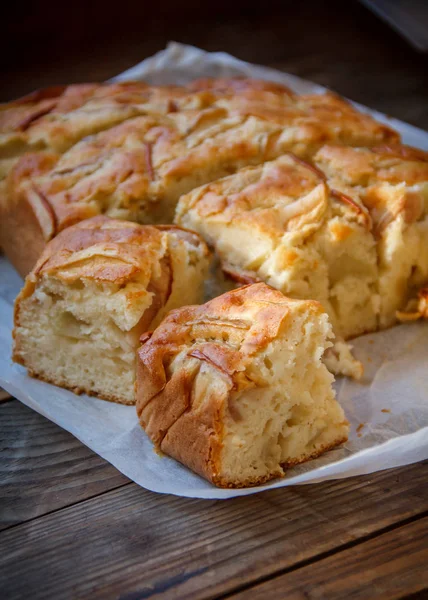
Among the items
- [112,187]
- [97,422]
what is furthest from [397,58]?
[97,422]

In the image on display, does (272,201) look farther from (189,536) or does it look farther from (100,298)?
(189,536)

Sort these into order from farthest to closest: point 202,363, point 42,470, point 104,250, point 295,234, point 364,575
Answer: point 295,234 < point 104,250 < point 42,470 < point 202,363 < point 364,575

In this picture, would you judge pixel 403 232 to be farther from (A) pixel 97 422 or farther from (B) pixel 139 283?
(A) pixel 97 422

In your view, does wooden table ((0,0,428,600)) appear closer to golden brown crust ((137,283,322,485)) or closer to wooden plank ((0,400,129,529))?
wooden plank ((0,400,129,529))

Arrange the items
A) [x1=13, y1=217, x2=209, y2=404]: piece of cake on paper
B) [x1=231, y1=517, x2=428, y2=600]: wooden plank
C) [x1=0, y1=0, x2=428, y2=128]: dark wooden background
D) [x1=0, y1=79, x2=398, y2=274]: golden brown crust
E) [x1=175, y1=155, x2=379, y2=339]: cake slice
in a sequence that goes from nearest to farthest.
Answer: [x1=231, y1=517, x2=428, y2=600]: wooden plank < [x1=13, y1=217, x2=209, y2=404]: piece of cake on paper < [x1=175, y1=155, x2=379, y2=339]: cake slice < [x1=0, y1=79, x2=398, y2=274]: golden brown crust < [x1=0, y1=0, x2=428, y2=128]: dark wooden background

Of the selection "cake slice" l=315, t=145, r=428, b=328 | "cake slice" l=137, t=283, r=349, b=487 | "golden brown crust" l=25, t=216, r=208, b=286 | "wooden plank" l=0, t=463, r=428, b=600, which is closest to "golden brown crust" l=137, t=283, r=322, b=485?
"cake slice" l=137, t=283, r=349, b=487

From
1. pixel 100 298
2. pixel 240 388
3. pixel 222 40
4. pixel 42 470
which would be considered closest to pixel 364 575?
pixel 240 388
